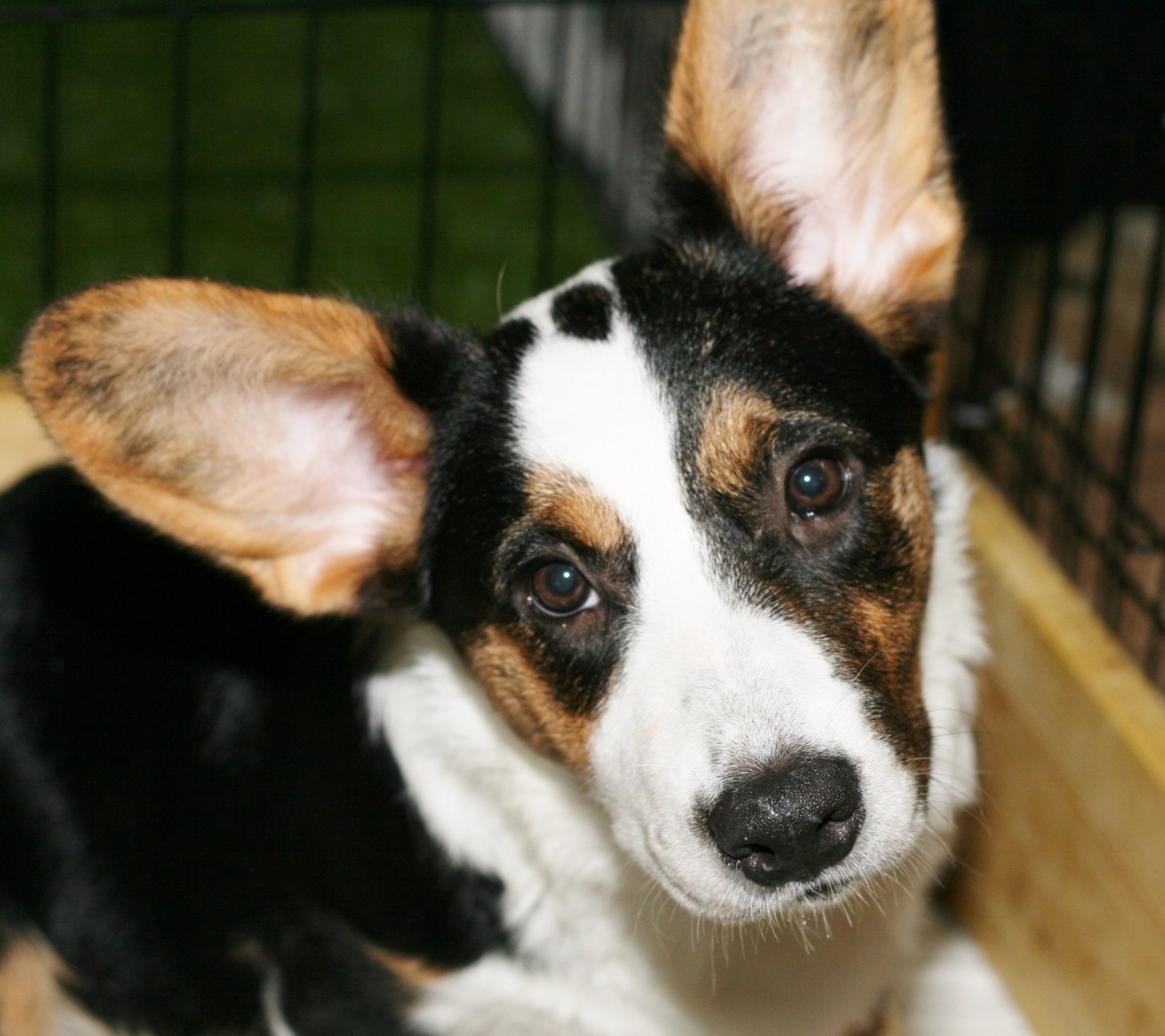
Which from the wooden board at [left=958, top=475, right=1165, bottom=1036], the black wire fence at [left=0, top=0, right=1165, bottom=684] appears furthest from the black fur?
the wooden board at [left=958, top=475, right=1165, bottom=1036]

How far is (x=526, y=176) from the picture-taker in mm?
5492

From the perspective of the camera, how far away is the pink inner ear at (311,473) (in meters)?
2.22

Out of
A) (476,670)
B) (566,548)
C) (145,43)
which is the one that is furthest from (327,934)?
(145,43)

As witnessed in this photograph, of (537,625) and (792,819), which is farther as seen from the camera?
(537,625)

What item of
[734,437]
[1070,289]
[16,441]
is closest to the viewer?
[734,437]

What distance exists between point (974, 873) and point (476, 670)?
4.49 ft

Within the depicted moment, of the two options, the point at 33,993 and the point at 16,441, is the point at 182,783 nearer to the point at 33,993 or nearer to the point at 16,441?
the point at 33,993


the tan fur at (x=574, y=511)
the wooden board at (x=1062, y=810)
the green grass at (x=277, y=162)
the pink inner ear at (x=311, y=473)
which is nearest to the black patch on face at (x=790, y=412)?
→ the tan fur at (x=574, y=511)

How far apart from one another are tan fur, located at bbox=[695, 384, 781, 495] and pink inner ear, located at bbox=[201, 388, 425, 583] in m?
0.51

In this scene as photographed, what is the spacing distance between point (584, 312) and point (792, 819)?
0.77 m

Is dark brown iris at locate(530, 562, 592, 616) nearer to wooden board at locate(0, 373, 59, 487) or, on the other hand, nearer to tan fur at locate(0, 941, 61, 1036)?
tan fur at locate(0, 941, 61, 1036)

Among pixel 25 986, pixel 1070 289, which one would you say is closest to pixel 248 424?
pixel 25 986

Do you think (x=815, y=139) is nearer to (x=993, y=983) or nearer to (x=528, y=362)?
(x=528, y=362)

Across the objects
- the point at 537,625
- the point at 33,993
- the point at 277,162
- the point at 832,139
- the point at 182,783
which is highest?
the point at 832,139
